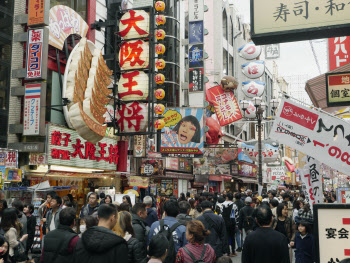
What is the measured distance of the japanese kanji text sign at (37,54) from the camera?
17297 mm

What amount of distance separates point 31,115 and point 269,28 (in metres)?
14.5

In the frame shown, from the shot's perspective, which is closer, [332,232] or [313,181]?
[332,232]

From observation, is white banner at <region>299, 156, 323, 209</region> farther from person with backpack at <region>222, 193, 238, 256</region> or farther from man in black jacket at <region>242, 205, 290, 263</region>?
person with backpack at <region>222, 193, 238, 256</region>

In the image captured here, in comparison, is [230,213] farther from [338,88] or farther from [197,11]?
[197,11]

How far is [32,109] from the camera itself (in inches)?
698

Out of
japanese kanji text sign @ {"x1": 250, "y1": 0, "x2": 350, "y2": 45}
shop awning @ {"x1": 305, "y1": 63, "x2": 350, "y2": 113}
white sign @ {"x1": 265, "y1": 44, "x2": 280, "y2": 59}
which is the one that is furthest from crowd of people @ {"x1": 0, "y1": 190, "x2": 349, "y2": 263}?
white sign @ {"x1": 265, "y1": 44, "x2": 280, "y2": 59}

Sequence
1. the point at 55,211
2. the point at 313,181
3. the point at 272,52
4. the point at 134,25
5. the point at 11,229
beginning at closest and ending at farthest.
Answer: the point at 11,229, the point at 313,181, the point at 55,211, the point at 134,25, the point at 272,52

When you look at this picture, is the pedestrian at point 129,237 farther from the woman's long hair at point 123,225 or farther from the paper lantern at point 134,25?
the paper lantern at point 134,25

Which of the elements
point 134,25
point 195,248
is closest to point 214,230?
point 195,248

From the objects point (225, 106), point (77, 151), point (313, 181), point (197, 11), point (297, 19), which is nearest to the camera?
point (297, 19)

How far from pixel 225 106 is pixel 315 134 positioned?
2422 cm

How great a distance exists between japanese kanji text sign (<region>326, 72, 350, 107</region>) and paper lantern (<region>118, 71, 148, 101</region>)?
13.9 m

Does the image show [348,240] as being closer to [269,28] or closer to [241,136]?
[269,28]

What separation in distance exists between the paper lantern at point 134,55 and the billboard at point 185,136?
215 inches
